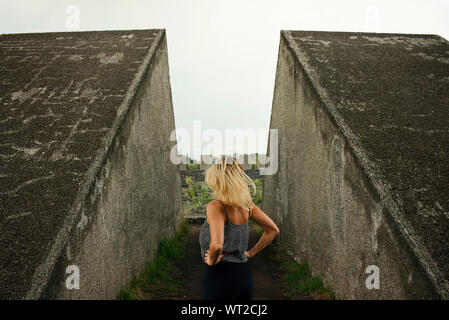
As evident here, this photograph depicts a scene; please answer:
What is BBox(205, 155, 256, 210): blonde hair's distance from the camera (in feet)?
8.18

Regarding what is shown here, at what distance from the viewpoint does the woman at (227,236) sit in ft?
8.06

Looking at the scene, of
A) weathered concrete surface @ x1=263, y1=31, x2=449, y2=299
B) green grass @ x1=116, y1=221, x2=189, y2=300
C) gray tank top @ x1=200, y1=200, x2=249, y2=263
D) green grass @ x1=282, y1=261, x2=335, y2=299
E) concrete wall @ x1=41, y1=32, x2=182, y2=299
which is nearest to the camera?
gray tank top @ x1=200, y1=200, x2=249, y2=263

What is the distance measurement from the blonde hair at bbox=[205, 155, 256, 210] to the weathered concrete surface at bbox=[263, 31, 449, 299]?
50.7 inches

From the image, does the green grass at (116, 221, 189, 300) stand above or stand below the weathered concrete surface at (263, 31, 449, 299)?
below

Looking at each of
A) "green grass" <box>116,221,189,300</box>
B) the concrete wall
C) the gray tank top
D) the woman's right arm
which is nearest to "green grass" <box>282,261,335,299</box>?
"green grass" <box>116,221,189,300</box>

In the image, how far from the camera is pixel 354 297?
3.68 m

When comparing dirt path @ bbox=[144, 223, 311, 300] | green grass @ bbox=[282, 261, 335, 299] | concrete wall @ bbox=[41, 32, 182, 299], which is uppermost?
concrete wall @ bbox=[41, 32, 182, 299]

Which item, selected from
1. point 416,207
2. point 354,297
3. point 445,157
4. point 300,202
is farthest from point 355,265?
point 300,202

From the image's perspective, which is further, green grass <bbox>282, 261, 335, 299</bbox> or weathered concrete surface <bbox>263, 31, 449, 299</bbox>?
green grass <bbox>282, 261, 335, 299</bbox>

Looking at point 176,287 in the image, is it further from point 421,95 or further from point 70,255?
point 421,95

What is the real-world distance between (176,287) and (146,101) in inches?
108

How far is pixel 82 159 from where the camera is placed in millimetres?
3689

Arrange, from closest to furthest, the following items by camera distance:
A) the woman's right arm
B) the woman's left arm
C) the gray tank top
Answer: the woman's left arm, the gray tank top, the woman's right arm

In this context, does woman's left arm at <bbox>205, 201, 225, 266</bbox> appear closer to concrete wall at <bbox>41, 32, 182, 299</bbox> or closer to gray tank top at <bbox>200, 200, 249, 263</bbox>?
gray tank top at <bbox>200, 200, 249, 263</bbox>
